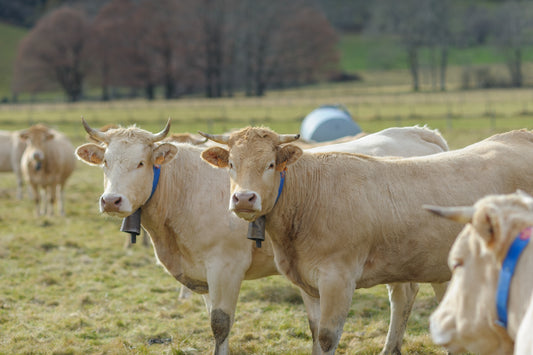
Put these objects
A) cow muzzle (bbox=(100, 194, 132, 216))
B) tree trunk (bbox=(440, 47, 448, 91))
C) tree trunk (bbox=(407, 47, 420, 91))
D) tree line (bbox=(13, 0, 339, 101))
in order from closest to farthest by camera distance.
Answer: cow muzzle (bbox=(100, 194, 132, 216)), tree trunk (bbox=(440, 47, 448, 91)), tree line (bbox=(13, 0, 339, 101)), tree trunk (bbox=(407, 47, 420, 91))

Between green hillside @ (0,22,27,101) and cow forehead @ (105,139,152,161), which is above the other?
green hillside @ (0,22,27,101)

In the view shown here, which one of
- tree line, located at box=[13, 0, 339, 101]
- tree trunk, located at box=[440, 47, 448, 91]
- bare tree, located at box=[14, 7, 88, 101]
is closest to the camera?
tree trunk, located at box=[440, 47, 448, 91]

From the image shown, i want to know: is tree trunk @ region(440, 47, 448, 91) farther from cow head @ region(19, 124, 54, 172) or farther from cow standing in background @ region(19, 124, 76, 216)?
cow head @ region(19, 124, 54, 172)

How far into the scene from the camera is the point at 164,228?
19.3 feet

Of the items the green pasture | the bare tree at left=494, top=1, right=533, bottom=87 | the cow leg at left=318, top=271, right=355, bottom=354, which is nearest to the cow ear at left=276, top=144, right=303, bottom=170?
the cow leg at left=318, top=271, right=355, bottom=354

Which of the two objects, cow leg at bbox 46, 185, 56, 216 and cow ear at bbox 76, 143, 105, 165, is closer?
cow ear at bbox 76, 143, 105, 165

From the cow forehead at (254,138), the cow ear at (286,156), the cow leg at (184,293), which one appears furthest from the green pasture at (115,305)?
the cow forehead at (254,138)

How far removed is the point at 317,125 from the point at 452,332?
12.9m

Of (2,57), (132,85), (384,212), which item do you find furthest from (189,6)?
(384,212)

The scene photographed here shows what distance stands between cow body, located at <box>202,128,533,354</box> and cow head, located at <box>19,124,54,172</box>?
10.4 metres

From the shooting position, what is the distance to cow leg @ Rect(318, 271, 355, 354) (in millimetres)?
4719

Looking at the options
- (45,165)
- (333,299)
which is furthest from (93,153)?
(45,165)

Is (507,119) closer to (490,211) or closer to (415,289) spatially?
(415,289)

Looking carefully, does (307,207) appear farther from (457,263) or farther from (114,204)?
(457,263)
